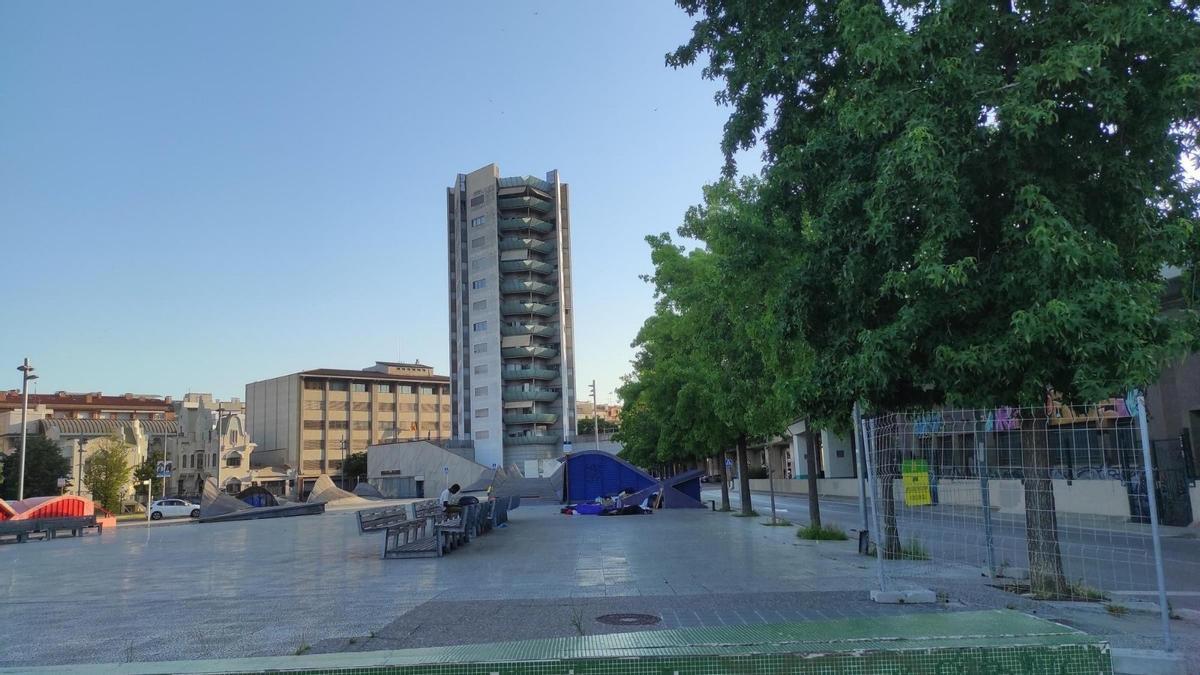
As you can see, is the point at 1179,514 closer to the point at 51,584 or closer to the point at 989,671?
the point at 989,671

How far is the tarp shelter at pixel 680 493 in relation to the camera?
115 ft

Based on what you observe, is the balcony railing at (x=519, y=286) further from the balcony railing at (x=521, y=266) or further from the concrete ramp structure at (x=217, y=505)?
the concrete ramp structure at (x=217, y=505)

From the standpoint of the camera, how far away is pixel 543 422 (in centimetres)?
9869

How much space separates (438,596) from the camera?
10.5 m

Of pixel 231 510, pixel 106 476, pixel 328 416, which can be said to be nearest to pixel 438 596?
pixel 231 510

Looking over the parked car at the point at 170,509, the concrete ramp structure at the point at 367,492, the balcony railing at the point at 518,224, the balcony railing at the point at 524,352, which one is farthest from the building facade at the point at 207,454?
the parked car at the point at 170,509

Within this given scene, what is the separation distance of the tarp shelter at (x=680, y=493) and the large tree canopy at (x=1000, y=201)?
25287 mm

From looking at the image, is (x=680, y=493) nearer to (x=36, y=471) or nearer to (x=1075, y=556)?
(x=1075, y=556)

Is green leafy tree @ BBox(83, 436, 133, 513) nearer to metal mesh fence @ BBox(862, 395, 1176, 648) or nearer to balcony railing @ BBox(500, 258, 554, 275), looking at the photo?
balcony railing @ BBox(500, 258, 554, 275)

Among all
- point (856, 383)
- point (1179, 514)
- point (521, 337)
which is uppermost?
point (521, 337)

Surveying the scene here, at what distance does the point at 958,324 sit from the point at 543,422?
90.7 m

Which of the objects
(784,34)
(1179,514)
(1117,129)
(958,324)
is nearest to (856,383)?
(958,324)

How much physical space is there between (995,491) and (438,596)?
804cm

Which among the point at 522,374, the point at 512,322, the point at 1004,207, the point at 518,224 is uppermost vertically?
the point at 518,224
